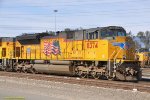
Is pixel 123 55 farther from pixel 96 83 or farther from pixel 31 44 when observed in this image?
pixel 31 44

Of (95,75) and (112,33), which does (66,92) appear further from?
(112,33)

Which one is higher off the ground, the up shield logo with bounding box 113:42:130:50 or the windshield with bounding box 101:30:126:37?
the windshield with bounding box 101:30:126:37

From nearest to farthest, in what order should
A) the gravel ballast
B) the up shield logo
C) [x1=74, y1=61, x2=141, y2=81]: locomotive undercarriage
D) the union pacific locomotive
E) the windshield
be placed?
the gravel ballast < [x1=74, y1=61, x2=141, y2=81]: locomotive undercarriage < the union pacific locomotive < the up shield logo < the windshield

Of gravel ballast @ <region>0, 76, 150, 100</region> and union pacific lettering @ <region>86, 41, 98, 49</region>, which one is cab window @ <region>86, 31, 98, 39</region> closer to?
union pacific lettering @ <region>86, 41, 98, 49</region>

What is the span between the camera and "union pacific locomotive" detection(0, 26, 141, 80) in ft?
65.6

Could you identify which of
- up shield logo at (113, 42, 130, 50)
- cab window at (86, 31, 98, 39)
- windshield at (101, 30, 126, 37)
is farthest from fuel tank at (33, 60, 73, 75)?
up shield logo at (113, 42, 130, 50)

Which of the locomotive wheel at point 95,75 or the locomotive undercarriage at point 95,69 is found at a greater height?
the locomotive undercarriage at point 95,69

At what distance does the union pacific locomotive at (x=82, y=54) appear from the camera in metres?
20.0

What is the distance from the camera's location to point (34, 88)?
16.4 meters

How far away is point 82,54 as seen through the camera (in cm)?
2205

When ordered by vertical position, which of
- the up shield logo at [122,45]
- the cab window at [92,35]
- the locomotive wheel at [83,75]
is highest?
the cab window at [92,35]

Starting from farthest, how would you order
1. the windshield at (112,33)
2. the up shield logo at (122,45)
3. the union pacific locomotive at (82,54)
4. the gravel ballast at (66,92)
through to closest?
1. the windshield at (112,33)
2. the up shield logo at (122,45)
3. the union pacific locomotive at (82,54)
4. the gravel ballast at (66,92)

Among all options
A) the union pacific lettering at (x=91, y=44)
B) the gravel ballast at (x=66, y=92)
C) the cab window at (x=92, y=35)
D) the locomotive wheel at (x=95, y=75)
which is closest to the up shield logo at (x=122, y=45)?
the union pacific lettering at (x=91, y=44)

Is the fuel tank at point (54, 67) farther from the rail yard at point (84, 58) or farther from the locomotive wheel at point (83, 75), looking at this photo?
the locomotive wheel at point (83, 75)
